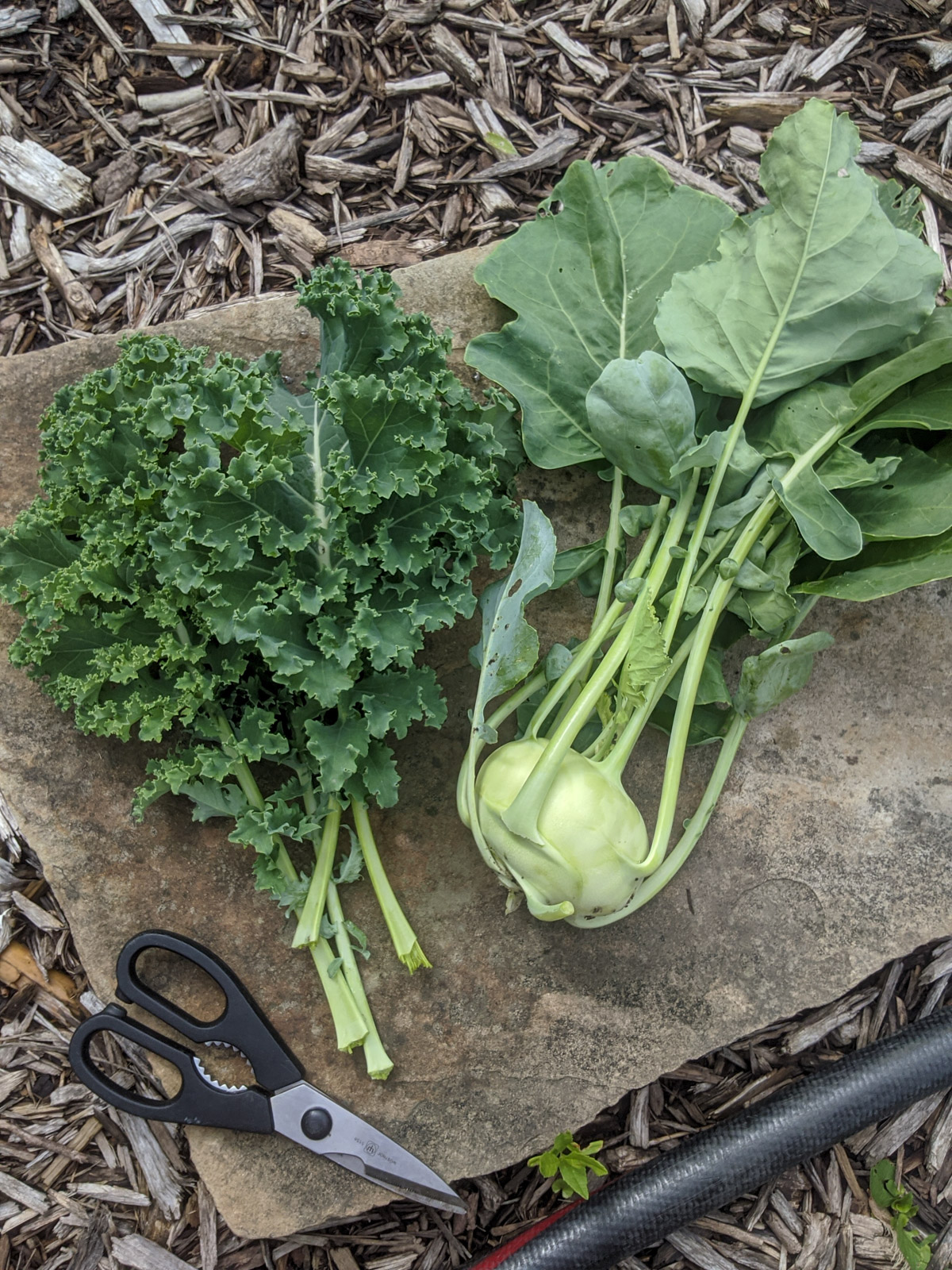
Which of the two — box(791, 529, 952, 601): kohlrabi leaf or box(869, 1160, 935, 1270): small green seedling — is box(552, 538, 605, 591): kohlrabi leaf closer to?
box(791, 529, 952, 601): kohlrabi leaf

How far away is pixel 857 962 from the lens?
8.89 ft

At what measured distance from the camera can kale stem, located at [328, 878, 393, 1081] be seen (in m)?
2.52

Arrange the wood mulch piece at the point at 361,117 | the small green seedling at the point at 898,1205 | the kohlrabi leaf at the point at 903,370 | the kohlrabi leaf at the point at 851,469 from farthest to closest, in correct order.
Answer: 1. the wood mulch piece at the point at 361,117
2. the small green seedling at the point at 898,1205
3. the kohlrabi leaf at the point at 851,469
4. the kohlrabi leaf at the point at 903,370

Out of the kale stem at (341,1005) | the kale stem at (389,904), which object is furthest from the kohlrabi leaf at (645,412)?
Answer: the kale stem at (341,1005)

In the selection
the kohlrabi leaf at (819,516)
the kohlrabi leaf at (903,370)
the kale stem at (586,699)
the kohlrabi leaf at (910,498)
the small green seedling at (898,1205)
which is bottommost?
the small green seedling at (898,1205)

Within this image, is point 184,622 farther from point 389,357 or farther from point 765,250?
point 765,250

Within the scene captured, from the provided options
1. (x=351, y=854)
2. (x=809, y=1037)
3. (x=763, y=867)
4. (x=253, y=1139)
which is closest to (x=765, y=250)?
(x=763, y=867)

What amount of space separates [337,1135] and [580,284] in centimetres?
228

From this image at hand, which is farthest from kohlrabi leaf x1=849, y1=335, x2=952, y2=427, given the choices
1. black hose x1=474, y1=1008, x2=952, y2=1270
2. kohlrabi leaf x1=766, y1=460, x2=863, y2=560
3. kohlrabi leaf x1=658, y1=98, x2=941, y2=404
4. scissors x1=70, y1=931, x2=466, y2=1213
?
scissors x1=70, y1=931, x2=466, y2=1213

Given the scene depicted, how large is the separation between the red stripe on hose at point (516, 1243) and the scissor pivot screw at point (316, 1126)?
0.61 m

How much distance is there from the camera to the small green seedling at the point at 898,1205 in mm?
2877

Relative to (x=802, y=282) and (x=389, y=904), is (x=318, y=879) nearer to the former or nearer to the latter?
(x=389, y=904)

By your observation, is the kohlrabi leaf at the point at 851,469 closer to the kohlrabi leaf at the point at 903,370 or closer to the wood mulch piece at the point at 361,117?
the kohlrabi leaf at the point at 903,370

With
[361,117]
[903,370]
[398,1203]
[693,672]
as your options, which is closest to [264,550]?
[693,672]
